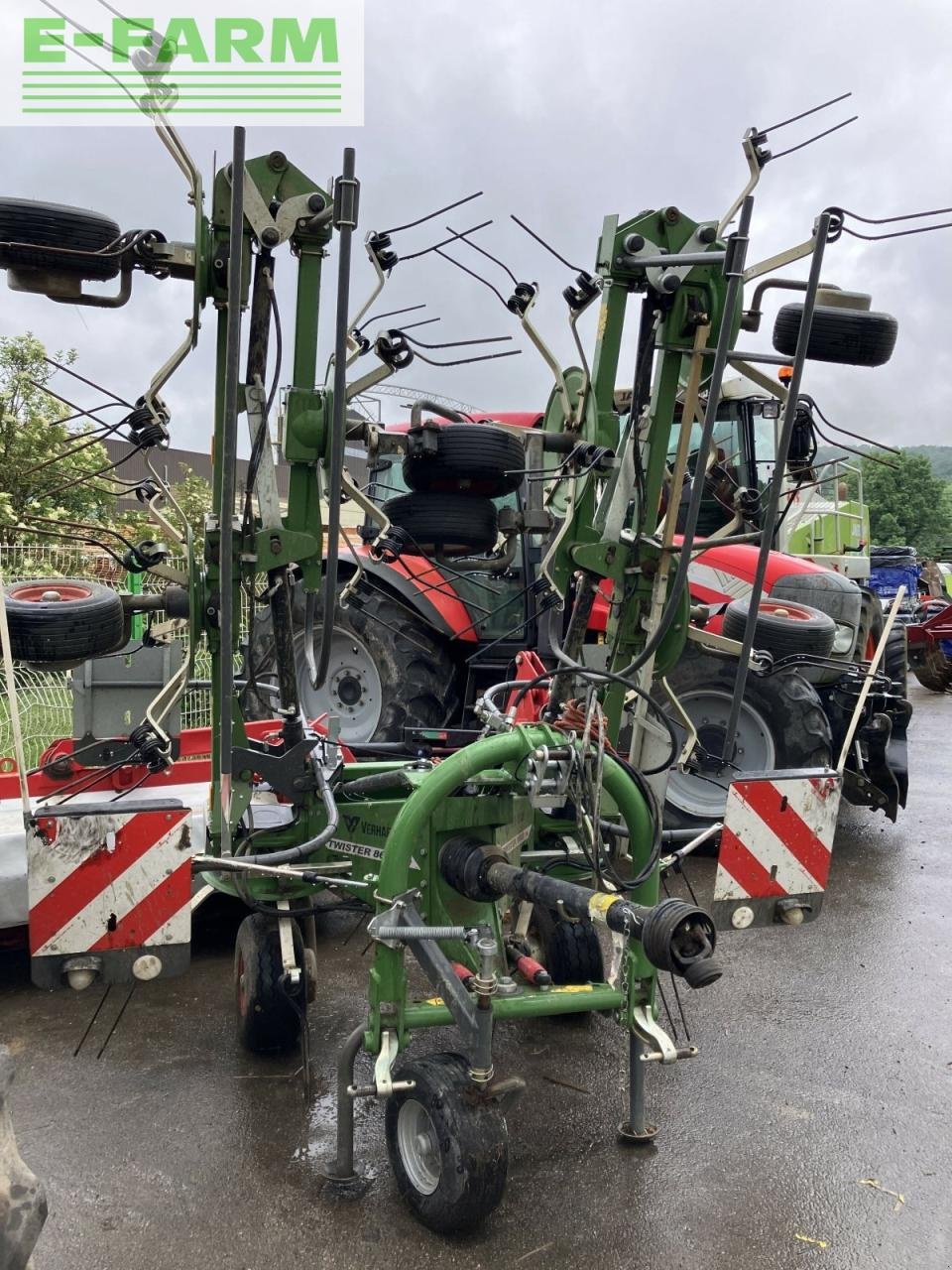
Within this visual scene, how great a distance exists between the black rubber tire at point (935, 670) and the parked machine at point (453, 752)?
9856mm

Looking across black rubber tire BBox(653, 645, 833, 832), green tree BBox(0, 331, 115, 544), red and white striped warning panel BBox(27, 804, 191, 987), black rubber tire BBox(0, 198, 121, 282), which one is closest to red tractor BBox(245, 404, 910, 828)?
black rubber tire BBox(653, 645, 833, 832)

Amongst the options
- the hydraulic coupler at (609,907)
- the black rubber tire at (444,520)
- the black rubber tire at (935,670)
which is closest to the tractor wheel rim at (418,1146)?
the hydraulic coupler at (609,907)

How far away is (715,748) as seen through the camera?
19.3 ft

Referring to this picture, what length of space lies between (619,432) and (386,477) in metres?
3.89

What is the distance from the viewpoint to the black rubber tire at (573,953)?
3760 mm

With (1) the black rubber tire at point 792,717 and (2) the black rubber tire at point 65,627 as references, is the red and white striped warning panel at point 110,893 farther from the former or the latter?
(1) the black rubber tire at point 792,717

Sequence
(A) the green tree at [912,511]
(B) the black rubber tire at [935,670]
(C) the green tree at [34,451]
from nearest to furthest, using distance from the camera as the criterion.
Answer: (C) the green tree at [34,451] < (B) the black rubber tire at [935,670] < (A) the green tree at [912,511]

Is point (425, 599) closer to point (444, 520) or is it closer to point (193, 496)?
point (444, 520)

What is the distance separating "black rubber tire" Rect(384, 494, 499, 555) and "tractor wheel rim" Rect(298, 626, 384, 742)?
9.52 feet

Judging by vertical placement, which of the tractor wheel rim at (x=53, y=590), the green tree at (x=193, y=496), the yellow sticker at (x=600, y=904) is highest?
the tractor wheel rim at (x=53, y=590)

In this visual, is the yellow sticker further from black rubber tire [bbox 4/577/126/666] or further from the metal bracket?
black rubber tire [bbox 4/577/126/666]

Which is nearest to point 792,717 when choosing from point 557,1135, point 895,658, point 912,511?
point 895,658

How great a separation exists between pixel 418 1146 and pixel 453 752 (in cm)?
125

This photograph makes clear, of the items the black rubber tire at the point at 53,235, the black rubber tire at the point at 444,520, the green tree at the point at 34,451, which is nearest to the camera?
the black rubber tire at the point at 53,235
